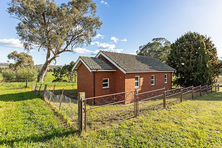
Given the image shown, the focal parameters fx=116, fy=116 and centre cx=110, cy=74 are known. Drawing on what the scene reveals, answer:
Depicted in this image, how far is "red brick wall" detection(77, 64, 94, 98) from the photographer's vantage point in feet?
38.7

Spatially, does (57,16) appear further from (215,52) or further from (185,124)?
(215,52)

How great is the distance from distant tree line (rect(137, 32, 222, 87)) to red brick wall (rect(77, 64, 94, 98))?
→ 14.3 metres

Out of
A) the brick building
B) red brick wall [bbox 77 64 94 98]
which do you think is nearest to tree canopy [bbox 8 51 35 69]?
red brick wall [bbox 77 64 94 98]

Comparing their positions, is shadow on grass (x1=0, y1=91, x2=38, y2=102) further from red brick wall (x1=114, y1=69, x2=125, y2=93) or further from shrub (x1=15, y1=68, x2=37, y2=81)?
shrub (x1=15, y1=68, x2=37, y2=81)

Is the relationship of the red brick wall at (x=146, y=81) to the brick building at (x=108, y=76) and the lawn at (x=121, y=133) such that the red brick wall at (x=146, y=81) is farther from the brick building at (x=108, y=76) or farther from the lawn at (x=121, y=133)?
the lawn at (x=121, y=133)

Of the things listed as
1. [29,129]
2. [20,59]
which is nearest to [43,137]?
[29,129]

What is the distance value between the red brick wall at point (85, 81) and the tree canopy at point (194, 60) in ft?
51.7

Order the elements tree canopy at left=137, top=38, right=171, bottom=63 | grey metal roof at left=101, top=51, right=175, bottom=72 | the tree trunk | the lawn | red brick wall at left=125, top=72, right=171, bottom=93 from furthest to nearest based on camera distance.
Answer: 1. tree canopy at left=137, top=38, right=171, bottom=63
2. the tree trunk
3. grey metal roof at left=101, top=51, right=175, bottom=72
4. red brick wall at left=125, top=72, right=171, bottom=93
5. the lawn

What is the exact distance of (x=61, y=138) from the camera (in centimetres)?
462

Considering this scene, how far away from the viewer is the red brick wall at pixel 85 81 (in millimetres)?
11789

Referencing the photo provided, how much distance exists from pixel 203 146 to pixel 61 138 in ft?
17.6

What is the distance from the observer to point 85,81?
12602mm

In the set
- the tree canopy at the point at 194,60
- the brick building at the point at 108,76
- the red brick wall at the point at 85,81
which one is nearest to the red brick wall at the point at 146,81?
the brick building at the point at 108,76

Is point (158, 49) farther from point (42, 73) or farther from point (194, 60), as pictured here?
point (42, 73)
